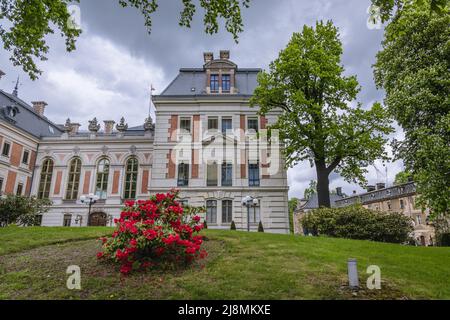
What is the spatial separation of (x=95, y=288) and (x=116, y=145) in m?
24.6

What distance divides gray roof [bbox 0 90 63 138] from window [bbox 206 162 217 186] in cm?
1886

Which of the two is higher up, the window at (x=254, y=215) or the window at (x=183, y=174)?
the window at (x=183, y=174)

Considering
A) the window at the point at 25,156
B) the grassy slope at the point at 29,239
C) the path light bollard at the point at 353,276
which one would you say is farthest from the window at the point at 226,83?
the path light bollard at the point at 353,276

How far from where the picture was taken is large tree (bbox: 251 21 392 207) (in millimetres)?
17609

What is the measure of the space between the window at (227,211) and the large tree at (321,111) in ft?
22.8

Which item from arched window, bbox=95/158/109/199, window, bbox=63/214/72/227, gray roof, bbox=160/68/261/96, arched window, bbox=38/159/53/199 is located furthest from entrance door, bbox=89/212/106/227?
gray roof, bbox=160/68/261/96

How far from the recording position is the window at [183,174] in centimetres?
2423

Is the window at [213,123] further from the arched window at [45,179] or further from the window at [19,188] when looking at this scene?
the window at [19,188]

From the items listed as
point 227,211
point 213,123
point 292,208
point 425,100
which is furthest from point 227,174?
point 292,208

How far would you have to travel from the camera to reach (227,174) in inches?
967

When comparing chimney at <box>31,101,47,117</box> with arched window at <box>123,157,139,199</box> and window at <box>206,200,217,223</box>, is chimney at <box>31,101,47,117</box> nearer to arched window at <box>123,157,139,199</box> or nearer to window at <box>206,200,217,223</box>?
arched window at <box>123,157,139,199</box>

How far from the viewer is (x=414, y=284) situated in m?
6.48
